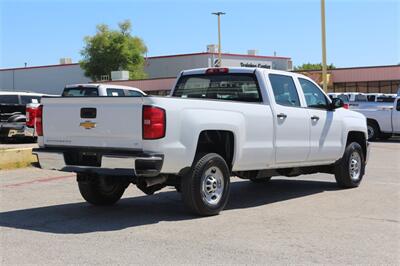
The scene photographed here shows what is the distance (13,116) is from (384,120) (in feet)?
46.3

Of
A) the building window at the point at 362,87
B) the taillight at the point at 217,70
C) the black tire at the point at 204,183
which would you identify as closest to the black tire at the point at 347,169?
the taillight at the point at 217,70

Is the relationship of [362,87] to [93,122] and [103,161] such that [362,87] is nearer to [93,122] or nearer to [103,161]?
[93,122]

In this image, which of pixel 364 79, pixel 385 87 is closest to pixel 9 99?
pixel 364 79

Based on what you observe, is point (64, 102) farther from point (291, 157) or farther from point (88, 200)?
point (291, 157)

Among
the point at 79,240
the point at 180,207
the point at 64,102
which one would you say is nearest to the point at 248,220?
the point at 180,207

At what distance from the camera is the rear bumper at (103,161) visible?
679 centimetres

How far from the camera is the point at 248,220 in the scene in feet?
24.4

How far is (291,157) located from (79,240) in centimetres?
380

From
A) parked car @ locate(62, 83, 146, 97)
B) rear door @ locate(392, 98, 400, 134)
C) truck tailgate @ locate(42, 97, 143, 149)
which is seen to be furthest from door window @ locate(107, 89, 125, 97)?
rear door @ locate(392, 98, 400, 134)

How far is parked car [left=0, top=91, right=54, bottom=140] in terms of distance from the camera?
19703 millimetres

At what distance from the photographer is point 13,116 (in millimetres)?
19969

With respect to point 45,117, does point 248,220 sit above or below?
below

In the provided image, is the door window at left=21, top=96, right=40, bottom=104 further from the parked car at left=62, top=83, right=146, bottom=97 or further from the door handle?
the door handle

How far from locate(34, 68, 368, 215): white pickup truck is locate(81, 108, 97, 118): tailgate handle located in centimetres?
1
